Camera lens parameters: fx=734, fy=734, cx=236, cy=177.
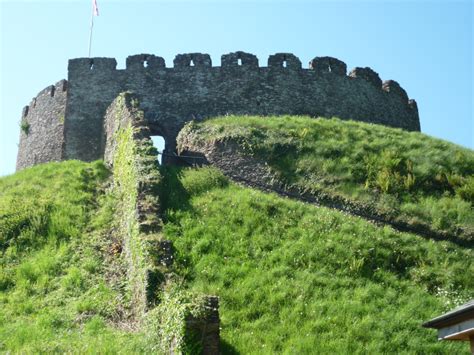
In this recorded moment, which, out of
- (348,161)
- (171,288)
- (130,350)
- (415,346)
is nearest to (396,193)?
(348,161)

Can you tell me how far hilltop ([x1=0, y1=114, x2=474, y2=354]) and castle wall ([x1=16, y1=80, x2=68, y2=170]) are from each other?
4108mm

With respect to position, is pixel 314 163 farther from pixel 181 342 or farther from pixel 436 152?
pixel 181 342

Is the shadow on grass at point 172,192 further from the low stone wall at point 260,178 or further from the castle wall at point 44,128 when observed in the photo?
the castle wall at point 44,128

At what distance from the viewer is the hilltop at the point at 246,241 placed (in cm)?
1557

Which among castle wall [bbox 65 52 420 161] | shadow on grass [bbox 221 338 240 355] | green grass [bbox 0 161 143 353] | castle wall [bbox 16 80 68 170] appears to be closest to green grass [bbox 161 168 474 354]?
shadow on grass [bbox 221 338 240 355]

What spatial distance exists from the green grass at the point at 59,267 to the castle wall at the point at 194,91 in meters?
4.90

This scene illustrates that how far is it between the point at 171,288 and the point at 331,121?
622 inches

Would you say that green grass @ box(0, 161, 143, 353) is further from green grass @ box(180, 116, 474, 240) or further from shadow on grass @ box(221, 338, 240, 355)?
green grass @ box(180, 116, 474, 240)

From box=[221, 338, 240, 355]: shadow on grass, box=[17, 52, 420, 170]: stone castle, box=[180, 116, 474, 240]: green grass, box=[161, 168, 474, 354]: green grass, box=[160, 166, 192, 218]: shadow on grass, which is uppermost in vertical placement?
box=[17, 52, 420, 170]: stone castle

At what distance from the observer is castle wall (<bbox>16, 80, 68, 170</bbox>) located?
31.6 m

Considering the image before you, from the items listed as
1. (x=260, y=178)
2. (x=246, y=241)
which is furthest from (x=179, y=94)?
(x=246, y=241)

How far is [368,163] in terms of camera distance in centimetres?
2536

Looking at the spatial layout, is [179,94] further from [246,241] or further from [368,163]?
[246,241]

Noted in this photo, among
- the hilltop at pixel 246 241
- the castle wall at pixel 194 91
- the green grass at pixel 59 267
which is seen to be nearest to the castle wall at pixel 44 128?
the castle wall at pixel 194 91
